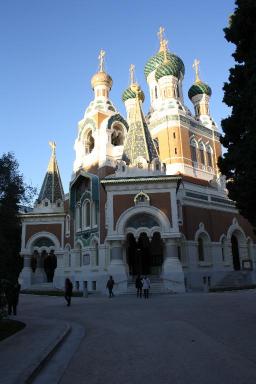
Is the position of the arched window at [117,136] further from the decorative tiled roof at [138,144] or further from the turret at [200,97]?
the turret at [200,97]

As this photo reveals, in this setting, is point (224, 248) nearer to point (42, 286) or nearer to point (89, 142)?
point (89, 142)

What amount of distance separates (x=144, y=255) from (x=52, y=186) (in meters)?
13.0

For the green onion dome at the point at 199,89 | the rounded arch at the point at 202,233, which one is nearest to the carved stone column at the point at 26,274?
the rounded arch at the point at 202,233

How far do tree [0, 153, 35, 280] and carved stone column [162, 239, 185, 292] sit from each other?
11470 mm

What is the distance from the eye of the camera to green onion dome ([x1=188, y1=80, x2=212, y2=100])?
37.7 metres

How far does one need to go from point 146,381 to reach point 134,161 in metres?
20.0

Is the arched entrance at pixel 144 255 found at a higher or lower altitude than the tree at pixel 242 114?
lower

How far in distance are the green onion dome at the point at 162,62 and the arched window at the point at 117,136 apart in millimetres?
8616

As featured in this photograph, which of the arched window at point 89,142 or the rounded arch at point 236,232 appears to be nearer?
the rounded arch at point 236,232

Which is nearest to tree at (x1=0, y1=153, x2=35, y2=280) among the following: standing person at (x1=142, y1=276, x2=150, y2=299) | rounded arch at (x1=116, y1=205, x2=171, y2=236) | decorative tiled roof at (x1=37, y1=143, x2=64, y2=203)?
standing person at (x1=142, y1=276, x2=150, y2=299)

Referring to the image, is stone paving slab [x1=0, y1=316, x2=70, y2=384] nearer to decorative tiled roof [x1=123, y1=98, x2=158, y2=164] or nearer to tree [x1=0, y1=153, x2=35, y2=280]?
tree [x1=0, y1=153, x2=35, y2=280]

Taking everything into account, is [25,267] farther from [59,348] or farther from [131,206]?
[59,348]

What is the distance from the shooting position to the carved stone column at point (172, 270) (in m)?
21.1

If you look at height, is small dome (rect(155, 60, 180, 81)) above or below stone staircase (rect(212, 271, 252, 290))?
above
